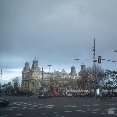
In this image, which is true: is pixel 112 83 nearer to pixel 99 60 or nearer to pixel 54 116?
pixel 99 60

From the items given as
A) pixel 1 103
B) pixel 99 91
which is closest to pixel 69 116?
pixel 1 103

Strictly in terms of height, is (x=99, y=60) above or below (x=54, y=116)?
above

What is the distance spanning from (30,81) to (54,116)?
157878mm

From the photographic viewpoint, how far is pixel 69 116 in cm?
2016

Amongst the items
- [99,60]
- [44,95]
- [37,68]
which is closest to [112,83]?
[44,95]

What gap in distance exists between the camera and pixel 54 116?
20.2 m

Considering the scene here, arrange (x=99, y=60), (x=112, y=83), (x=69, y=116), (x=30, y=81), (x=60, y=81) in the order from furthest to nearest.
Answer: (x=30, y=81) → (x=60, y=81) → (x=112, y=83) → (x=99, y=60) → (x=69, y=116)

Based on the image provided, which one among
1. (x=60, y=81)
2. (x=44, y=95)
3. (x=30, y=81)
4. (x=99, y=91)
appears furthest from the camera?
(x=30, y=81)

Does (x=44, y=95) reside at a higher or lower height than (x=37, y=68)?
lower

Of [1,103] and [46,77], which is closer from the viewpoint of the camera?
[1,103]

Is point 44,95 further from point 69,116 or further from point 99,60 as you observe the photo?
point 69,116

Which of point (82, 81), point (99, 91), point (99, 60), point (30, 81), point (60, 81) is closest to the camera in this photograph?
point (99, 60)

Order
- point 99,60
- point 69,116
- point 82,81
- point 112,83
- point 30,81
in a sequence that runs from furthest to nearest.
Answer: point 30,81 → point 82,81 → point 112,83 → point 99,60 → point 69,116

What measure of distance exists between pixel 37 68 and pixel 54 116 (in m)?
164
